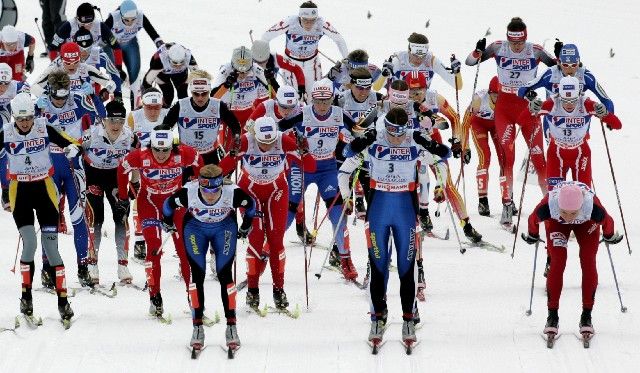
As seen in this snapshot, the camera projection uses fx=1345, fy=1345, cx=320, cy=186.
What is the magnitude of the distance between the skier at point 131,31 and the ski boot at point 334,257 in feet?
15.1

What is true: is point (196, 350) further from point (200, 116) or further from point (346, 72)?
point (346, 72)

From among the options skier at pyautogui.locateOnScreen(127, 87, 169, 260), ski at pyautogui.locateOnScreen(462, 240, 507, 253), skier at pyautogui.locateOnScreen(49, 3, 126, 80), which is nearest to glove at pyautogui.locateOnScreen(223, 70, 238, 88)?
skier at pyautogui.locateOnScreen(127, 87, 169, 260)

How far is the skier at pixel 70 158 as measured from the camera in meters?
12.8

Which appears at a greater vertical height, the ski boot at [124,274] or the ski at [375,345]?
the ski boot at [124,274]

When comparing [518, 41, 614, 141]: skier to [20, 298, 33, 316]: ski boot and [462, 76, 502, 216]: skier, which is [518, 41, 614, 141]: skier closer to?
[462, 76, 502, 216]: skier

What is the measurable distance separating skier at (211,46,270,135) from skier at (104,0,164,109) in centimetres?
224

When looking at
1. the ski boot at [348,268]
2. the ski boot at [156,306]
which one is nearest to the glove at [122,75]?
the ski boot at [348,268]

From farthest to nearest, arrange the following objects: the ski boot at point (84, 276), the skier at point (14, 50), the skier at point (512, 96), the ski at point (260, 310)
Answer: the skier at point (14, 50)
the skier at point (512, 96)
the ski boot at point (84, 276)
the ski at point (260, 310)

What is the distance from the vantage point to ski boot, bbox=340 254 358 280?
13188 mm

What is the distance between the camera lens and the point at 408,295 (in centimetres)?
1124

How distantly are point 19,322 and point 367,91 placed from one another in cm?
426

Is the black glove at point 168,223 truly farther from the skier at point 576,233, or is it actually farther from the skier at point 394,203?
the skier at point 576,233

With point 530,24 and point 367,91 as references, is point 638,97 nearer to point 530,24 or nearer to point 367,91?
point 530,24

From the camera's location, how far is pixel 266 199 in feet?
40.3
